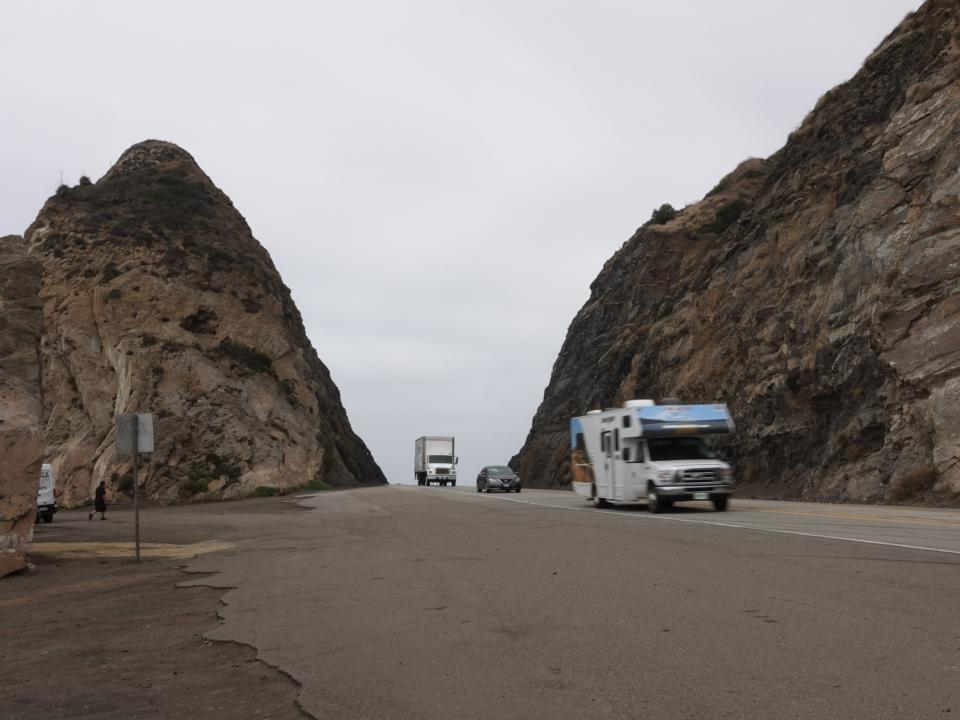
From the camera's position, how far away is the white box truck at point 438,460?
6856 centimetres

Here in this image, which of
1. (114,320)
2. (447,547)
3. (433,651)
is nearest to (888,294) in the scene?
(447,547)

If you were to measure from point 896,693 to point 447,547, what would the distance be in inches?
427

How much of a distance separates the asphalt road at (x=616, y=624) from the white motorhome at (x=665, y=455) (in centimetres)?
731

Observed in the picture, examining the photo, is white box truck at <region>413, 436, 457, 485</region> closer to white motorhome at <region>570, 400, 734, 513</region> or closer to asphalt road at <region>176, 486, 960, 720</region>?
white motorhome at <region>570, 400, 734, 513</region>

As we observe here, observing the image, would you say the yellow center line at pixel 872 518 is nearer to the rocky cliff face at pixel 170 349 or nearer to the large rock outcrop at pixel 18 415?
the large rock outcrop at pixel 18 415

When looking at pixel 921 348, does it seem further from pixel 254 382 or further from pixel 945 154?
pixel 254 382

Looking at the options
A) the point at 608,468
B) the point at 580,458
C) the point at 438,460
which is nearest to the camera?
the point at 608,468

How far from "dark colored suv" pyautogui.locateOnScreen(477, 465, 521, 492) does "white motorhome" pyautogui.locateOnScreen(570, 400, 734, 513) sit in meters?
23.0

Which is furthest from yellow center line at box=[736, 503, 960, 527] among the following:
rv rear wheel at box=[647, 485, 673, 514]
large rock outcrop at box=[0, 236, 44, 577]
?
large rock outcrop at box=[0, 236, 44, 577]

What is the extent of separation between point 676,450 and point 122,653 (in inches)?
738

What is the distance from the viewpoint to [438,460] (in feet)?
227

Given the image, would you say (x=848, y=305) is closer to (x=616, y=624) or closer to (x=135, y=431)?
(x=135, y=431)

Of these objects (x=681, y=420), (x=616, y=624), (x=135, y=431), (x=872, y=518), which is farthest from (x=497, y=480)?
(x=616, y=624)

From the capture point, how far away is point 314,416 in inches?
2477
